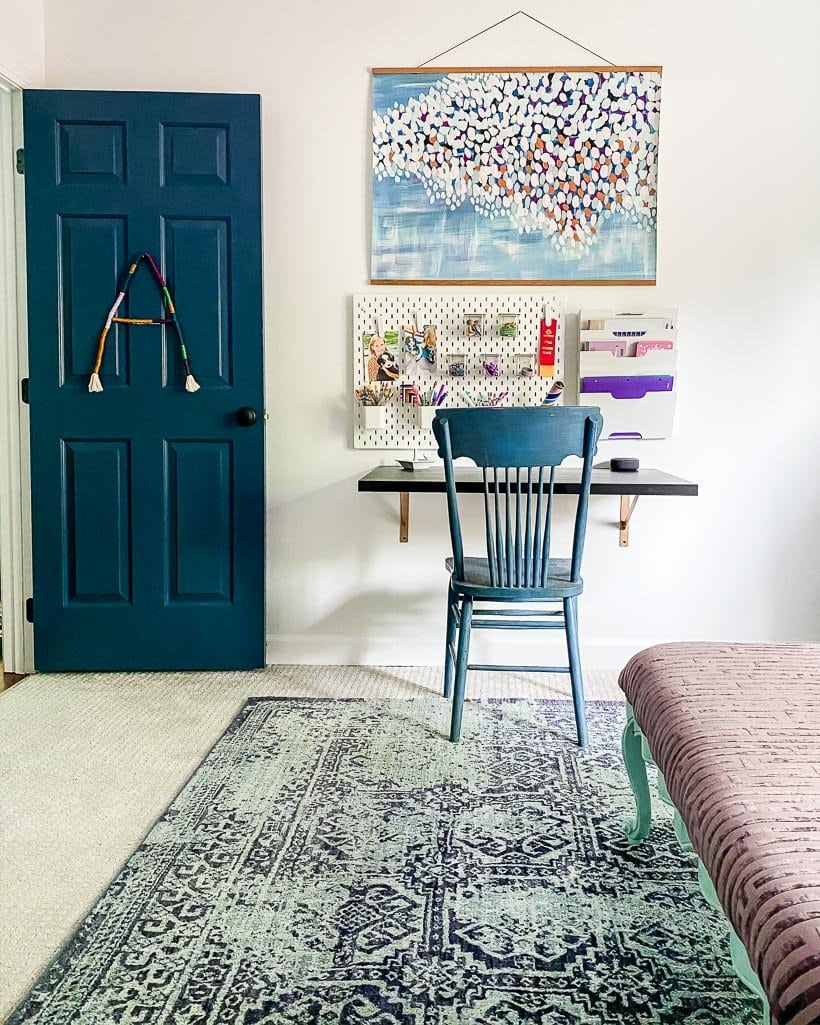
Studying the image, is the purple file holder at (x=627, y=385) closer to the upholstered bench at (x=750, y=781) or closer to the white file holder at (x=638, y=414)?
the white file holder at (x=638, y=414)

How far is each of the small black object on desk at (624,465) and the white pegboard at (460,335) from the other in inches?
15.2

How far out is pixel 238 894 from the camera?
1.83 meters

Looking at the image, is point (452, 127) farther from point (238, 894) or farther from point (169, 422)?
point (238, 894)

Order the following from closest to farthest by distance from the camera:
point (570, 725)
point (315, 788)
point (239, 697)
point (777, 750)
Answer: point (777, 750) → point (315, 788) → point (570, 725) → point (239, 697)

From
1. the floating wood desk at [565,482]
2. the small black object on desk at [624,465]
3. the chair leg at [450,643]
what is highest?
the small black object on desk at [624,465]

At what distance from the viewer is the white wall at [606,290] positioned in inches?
130

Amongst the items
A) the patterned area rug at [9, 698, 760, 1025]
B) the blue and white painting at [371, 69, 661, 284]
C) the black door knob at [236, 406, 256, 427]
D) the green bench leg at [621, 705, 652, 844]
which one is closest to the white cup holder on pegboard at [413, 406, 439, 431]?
the blue and white painting at [371, 69, 661, 284]

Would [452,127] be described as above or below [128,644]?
above

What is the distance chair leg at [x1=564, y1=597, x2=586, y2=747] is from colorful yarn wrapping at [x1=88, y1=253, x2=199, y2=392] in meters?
1.46

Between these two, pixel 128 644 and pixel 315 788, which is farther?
pixel 128 644

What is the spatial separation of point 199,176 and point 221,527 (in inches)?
46.9

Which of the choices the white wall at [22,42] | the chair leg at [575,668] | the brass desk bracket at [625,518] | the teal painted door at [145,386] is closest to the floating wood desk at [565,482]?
the brass desk bracket at [625,518]

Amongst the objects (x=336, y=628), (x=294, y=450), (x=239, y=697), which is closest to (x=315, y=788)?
(x=239, y=697)

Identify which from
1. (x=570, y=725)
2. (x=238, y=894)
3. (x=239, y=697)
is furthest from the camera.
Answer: (x=239, y=697)
